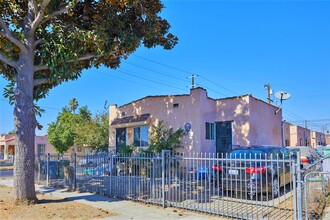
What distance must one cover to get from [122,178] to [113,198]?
76cm

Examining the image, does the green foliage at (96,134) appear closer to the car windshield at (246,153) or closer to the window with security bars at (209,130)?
the window with security bars at (209,130)

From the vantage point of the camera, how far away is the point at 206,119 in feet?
55.7

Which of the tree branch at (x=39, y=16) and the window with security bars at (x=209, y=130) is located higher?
the tree branch at (x=39, y=16)

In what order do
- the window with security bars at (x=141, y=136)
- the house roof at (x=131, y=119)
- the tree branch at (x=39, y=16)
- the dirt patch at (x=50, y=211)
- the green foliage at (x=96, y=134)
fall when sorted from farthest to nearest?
the green foliage at (x=96, y=134) → the window with security bars at (x=141, y=136) → the house roof at (x=131, y=119) → the tree branch at (x=39, y=16) → the dirt patch at (x=50, y=211)

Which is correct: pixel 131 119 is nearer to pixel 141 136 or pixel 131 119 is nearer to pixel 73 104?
pixel 141 136

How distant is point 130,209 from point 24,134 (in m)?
4.34

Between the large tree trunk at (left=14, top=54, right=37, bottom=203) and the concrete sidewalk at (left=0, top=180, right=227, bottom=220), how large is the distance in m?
1.59

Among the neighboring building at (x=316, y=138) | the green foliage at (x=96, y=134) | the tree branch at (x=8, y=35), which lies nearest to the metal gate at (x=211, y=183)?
the tree branch at (x=8, y=35)

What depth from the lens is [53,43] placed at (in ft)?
33.4

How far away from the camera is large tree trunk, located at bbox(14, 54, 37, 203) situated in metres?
9.79

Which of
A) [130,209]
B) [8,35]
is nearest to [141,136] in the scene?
[130,209]

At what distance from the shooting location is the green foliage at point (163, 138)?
15.9 m

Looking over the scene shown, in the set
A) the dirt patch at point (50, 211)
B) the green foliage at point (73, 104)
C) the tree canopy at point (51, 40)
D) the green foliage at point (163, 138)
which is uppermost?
the green foliage at point (73, 104)

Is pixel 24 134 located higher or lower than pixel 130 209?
higher
